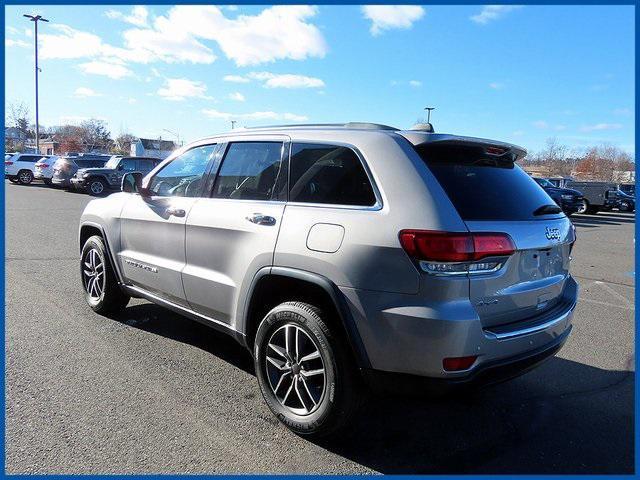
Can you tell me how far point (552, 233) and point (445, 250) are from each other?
3.15 ft

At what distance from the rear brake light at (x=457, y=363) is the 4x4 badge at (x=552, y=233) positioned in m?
0.94

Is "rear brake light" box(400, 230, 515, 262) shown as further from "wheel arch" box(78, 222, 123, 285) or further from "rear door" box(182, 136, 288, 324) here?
"wheel arch" box(78, 222, 123, 285)

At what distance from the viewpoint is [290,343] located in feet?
10.1

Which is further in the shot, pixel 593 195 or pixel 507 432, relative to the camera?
pixel 593 195

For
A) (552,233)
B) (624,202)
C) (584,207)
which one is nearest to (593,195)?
(584,207)

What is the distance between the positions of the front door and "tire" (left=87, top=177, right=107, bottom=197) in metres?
18.6

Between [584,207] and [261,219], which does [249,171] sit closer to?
[261,219]

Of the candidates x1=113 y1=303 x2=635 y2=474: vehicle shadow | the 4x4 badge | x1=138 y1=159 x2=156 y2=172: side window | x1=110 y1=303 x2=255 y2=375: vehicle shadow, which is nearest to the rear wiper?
the 4x4 badge

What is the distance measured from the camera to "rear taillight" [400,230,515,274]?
2518 millimetres

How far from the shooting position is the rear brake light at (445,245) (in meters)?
2.52

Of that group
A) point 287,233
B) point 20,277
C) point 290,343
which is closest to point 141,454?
point 290,343

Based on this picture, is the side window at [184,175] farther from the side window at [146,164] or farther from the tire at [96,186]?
the tire at [96,186]

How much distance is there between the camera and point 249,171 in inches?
142

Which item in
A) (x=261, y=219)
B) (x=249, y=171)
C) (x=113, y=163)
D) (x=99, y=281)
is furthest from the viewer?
(x=113, y=163)
